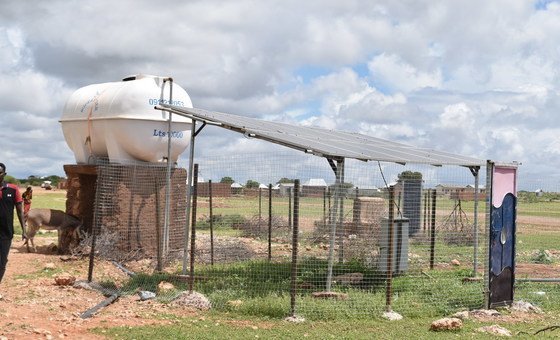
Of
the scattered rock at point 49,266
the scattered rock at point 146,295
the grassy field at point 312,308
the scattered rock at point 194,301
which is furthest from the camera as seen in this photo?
the scattered rock at point 49,266

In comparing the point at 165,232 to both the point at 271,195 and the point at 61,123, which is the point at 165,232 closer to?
the point at 271,195

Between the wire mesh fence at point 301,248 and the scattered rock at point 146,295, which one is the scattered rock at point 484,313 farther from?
the scattered rock at point 146,295

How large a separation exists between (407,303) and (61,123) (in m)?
10.1

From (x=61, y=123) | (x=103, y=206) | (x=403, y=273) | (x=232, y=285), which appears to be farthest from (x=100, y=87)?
(x=403, y=273)

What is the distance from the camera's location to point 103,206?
44.5 ft

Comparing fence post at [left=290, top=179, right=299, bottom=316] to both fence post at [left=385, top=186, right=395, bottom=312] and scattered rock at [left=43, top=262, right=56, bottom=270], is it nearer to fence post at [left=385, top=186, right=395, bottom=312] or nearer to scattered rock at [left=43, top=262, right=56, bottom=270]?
fence post at [left=385, top=186, right=395, bottom=312]

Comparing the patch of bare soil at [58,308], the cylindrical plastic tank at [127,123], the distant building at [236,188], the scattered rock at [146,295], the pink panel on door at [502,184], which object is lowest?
the patch of bare soil at [58,308]

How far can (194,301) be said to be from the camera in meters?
9.35

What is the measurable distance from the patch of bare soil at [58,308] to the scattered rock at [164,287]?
376 mm

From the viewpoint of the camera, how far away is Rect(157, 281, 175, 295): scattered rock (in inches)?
395

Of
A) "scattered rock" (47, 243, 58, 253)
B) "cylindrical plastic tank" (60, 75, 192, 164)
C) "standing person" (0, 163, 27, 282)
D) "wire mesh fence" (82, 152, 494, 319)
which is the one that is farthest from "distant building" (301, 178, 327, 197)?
"scattered rock" (47, 243, 58, 253)

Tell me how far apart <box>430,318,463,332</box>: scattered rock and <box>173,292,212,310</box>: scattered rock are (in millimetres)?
3162

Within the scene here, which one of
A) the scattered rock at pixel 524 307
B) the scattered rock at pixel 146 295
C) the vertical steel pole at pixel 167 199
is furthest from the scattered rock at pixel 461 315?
the vertical steel pole at pixel 167 199

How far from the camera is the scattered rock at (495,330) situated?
827 centimetres
